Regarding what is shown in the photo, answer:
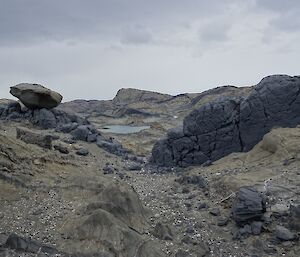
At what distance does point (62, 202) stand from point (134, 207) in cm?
290

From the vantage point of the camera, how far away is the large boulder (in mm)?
30875

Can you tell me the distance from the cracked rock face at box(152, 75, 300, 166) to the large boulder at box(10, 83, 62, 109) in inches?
375

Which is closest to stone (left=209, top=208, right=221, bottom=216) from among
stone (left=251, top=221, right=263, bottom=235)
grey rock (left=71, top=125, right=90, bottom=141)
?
stone (left=251, top=221, right=263, bottom=235)

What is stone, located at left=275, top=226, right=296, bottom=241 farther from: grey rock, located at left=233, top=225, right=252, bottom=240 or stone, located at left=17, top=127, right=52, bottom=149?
stone, located at left=17, top=127, right=52, bottom=149

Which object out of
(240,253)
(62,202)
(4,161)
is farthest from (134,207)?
(4,161)

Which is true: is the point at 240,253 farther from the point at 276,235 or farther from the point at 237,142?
the point at 237,142

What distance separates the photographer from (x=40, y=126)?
31297 mm

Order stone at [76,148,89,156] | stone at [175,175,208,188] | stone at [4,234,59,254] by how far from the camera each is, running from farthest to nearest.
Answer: stone at [76,148,89,156] → stone at [175,175,208,188] → stone at [4,234,59,254]

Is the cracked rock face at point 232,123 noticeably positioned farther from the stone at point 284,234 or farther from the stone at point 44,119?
the stone at point 284,234

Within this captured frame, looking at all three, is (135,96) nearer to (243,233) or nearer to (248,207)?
(248,207)

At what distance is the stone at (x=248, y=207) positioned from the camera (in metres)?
15.0

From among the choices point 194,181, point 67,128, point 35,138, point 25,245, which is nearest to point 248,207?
point 194,181

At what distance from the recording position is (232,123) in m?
24.2

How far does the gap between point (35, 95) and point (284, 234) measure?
71.8 feet
